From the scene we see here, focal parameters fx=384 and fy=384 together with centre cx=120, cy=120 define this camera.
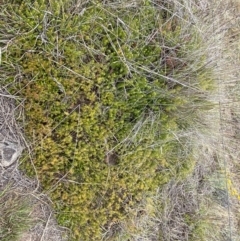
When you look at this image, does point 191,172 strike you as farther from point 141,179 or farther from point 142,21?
point 142,21

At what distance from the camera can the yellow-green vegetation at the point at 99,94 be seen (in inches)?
73.4

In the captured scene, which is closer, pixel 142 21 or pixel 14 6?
pixel 14 6

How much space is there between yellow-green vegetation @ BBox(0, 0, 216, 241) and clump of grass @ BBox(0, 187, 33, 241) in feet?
0.45

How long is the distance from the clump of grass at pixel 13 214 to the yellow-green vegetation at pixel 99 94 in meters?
0.14

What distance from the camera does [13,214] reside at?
1882 mm

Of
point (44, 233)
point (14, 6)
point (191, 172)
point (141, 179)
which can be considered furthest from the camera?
point (191, 172)

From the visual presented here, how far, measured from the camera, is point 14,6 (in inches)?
71.8

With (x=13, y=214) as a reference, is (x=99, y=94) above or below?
above

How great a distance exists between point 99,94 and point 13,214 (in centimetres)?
73

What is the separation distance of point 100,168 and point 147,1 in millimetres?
932

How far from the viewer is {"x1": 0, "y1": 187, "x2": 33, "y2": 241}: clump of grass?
1.87m

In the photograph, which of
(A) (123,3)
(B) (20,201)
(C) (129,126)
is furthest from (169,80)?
(B) (20,201)

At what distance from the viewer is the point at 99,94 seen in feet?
6.48

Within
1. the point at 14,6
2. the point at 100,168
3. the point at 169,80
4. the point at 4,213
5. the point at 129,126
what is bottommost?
the point at 4,213
